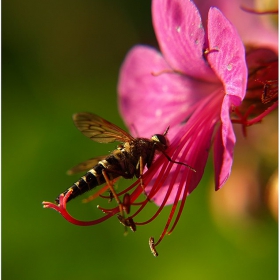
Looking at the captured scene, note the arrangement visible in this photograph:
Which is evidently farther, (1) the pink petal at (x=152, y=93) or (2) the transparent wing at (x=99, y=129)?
(1) the pink petal at (x=152, y=93)

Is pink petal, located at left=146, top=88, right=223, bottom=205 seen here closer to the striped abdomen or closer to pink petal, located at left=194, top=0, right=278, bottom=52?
the striped abdomen

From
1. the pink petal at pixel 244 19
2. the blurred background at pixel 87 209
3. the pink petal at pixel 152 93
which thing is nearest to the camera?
the pink petal at pixel 152 93

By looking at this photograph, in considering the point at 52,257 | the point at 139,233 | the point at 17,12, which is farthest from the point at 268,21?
the point at 17,12

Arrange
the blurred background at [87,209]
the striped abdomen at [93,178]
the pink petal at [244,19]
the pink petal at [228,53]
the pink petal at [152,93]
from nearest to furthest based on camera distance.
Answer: the pink petal at [228,53], the striped abdomen at [93,178], the pink petal at [152,93], the pink petal at [244,19], the blurred background at [87,209]

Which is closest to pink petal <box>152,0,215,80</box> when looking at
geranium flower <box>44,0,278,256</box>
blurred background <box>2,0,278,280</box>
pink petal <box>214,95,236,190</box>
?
geranium flower <box>44,0,278,256</box>

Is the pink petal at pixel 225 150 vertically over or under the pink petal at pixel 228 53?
under

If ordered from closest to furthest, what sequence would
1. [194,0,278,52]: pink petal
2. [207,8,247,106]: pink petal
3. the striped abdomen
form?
[207,8,247,106]: pink petal, the striped abdomen, [194,0,278,52]: pink petal

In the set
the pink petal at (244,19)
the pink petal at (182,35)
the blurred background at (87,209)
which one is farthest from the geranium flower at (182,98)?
the blurred background at (87,209)

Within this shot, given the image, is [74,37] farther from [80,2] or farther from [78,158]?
[78,158]

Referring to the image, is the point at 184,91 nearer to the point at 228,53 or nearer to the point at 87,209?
the point at 228,53

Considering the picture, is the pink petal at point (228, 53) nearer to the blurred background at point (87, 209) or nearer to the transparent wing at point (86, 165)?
the transparent wing at point (86, 165)
